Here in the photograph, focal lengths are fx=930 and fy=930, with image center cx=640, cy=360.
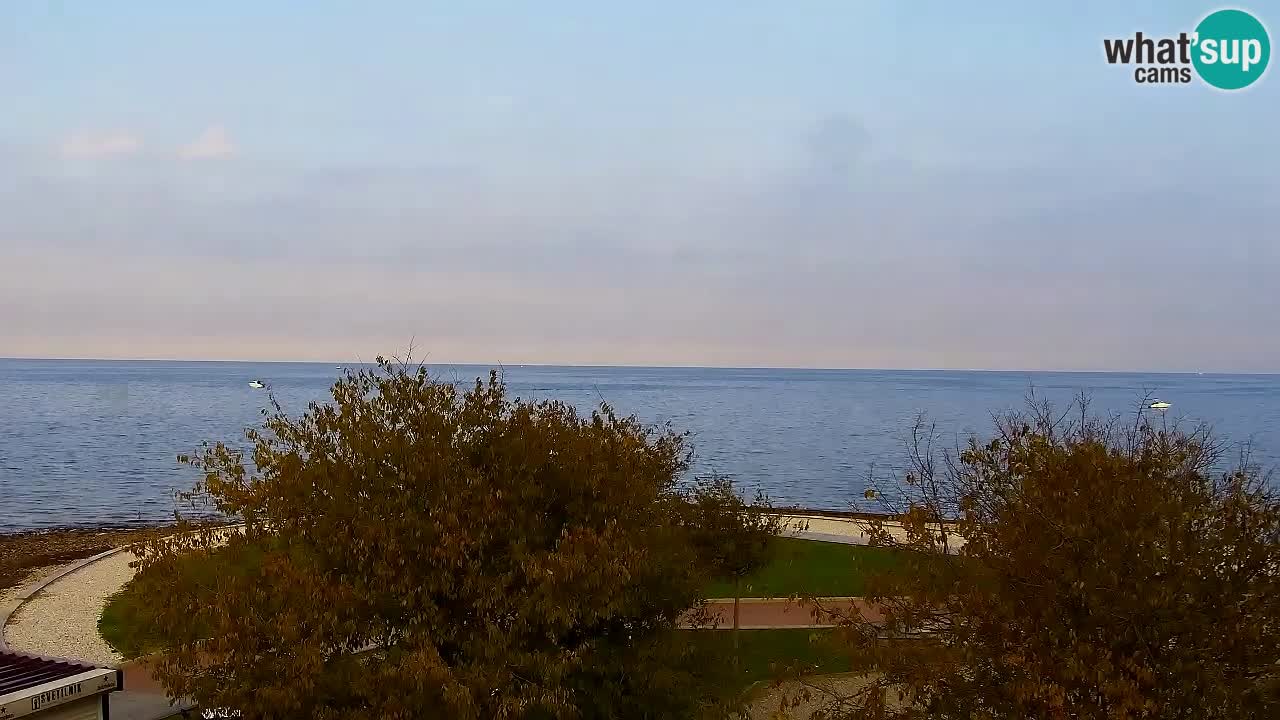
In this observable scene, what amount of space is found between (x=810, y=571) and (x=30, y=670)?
75.2 ft

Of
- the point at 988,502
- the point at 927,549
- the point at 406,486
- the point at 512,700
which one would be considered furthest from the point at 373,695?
the point at 988,502

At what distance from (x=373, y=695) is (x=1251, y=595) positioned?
9909mm

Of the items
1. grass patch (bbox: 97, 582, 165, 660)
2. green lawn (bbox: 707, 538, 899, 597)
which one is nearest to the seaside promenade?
grass patch (bbox: 97, 582, 165, 660)

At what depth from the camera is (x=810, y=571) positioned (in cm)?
3153

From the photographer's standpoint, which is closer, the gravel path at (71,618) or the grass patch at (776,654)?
the grass patch at (776,654)

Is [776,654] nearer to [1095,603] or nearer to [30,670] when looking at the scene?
[1095,603]

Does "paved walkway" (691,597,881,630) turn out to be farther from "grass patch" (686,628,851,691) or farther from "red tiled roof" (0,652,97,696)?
"red tiled roof" (0,652,97,696)

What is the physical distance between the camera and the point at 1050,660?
9.66 m

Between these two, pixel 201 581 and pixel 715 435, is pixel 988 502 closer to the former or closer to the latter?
pixel 201 581

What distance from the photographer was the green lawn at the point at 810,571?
93.9 feet

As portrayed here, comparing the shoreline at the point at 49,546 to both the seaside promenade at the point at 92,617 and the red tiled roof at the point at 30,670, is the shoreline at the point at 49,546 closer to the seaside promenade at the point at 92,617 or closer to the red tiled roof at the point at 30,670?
the seaside promenade at the point at 92,617

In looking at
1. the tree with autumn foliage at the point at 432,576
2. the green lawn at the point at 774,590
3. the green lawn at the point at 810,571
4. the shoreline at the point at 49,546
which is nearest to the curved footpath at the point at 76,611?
the green lawn at the point at 774,590

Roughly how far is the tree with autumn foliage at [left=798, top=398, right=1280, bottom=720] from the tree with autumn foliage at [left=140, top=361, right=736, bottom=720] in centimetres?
364

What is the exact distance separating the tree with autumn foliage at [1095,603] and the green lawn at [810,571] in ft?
51.2
